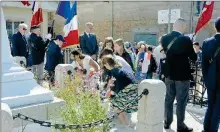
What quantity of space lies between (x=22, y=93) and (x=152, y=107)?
70.7 inches

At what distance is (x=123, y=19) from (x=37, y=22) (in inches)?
432

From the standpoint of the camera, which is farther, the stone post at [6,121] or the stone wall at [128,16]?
the stone wall at [128,16]

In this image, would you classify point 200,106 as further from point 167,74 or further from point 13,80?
point 13,80

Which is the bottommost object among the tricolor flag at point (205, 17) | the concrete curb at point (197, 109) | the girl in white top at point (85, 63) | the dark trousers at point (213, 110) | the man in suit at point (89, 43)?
the concrete curb at point (197, 109)

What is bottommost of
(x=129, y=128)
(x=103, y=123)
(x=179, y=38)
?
(x=129, y=128)

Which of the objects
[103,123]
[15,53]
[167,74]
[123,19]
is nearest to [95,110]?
[103,123]

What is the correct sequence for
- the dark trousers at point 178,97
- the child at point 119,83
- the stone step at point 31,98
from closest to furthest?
the stone step at point 31,98 < the dark trousers at point 178,97 < the child at point 119,83

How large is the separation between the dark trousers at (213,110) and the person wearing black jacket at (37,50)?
485 cm

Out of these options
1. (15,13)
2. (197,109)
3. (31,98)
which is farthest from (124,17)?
(31,98)

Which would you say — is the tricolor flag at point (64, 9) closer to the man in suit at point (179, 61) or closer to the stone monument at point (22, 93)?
the stone monument at point (22, 93)

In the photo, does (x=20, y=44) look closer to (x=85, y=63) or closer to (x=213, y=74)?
(x=85, y=63)

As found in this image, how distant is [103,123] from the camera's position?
12.8ft

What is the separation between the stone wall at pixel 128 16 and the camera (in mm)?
16812

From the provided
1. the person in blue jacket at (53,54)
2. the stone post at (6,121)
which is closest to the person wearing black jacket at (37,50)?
the person in blue jacket at (53,54)
